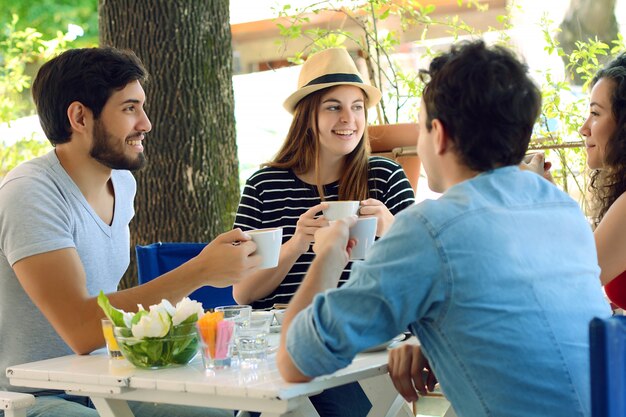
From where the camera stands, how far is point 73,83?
2.68 meters

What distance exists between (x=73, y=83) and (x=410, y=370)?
1.38m

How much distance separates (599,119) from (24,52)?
20.0ft

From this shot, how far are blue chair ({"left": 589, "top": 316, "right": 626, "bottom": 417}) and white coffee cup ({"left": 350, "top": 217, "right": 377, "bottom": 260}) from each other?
0.76m

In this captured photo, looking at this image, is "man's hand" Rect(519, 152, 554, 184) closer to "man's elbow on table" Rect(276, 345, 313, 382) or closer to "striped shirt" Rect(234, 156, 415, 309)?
"striped shirt" Rect(234, 156, 415, 309)

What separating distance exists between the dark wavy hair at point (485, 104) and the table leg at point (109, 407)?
928 millimetres

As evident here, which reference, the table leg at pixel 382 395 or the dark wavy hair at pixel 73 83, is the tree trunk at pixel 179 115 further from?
the table leg at pixel 382 395

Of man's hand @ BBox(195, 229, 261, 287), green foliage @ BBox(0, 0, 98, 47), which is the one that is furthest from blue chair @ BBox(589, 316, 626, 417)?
green foliage @ BBox(0, 0, 98, 47)

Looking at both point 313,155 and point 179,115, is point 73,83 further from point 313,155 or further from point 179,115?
point 179,115

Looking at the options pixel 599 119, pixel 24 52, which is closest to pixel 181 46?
pixel 599 119

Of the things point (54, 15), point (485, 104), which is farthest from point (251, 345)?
point (54, 15)

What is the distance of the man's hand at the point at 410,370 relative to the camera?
74.7 inches

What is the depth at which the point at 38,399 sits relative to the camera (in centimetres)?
236

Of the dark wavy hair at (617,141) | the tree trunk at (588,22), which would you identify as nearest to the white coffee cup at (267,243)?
the dark wavy hair at (617,141)

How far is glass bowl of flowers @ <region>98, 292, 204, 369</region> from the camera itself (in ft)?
6.31
